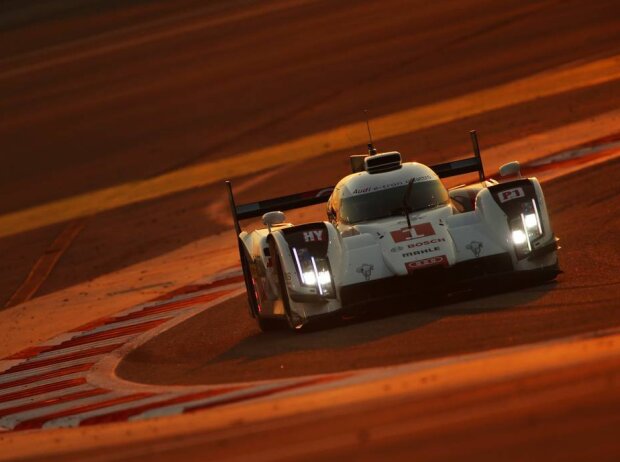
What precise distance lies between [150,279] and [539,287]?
7782mm

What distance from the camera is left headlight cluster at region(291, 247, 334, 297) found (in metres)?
12.8

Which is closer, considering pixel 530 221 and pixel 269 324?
pixel 530 221

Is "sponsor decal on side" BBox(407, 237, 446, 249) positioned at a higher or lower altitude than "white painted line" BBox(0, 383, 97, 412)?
higher

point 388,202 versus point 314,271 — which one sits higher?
point 388,202

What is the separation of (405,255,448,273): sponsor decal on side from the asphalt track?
16.6 inches

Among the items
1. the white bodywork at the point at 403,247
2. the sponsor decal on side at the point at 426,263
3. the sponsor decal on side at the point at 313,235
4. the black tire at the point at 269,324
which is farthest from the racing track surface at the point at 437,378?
the sponsor decal on side at the point at 313,235

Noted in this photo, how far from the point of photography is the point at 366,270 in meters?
12.8

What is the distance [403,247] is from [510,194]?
1179 millimetres

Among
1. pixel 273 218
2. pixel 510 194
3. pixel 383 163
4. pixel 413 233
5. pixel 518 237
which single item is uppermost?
pixel 383 163

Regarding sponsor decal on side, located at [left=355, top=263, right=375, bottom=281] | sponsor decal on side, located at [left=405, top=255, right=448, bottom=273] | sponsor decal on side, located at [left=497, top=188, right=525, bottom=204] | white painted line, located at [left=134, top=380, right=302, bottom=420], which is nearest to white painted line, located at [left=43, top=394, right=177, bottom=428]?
white painted line, located at [left=134, top=380, right=302, bottom=420]

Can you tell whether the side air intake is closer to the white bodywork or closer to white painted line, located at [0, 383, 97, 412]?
the white bodywork

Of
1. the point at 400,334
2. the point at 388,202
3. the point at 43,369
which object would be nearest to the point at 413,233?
the point at 388,202

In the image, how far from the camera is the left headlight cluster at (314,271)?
1282cm

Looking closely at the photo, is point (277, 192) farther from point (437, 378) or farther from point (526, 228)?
point (437, 378)
